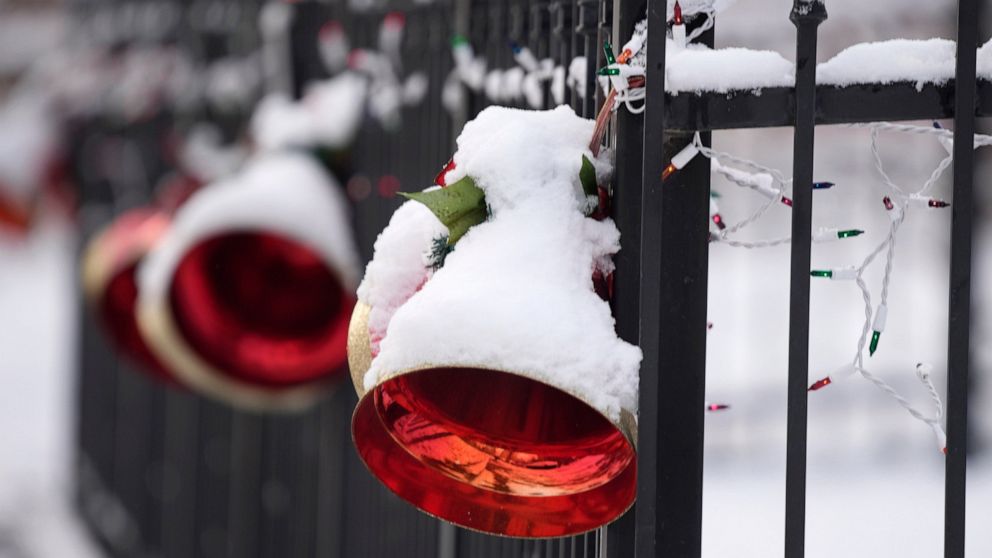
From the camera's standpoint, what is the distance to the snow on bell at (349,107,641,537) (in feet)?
3.79

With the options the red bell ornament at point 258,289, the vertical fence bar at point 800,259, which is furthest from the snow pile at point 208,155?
the vertical fence bar at point 800,259

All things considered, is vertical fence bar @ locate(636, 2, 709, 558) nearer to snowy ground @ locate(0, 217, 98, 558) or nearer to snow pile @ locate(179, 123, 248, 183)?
snow pile @ locate(179, 123, 248, 183)

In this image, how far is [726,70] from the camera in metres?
1.25

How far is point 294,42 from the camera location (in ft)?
11.1

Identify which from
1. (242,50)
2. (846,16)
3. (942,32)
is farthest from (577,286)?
(942,32)

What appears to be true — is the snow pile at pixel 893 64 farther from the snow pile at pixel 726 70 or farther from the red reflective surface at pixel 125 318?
the red reflective surface at pixel 125 318

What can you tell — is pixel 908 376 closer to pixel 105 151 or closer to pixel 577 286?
pixel 105 151

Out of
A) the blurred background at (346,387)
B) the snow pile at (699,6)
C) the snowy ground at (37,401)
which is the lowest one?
the snowy ground at (37,401)

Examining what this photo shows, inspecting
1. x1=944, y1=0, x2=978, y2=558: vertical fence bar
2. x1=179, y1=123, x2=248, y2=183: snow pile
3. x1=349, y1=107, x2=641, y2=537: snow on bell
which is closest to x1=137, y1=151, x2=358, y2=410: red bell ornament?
x1=179, y1=123, x2=248, y2=183: snow pile

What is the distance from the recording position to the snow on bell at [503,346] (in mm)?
1154

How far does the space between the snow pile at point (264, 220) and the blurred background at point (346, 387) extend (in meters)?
0.22

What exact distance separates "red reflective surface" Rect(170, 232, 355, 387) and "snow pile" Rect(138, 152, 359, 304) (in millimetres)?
44

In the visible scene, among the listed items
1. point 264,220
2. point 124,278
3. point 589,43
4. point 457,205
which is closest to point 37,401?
point 124,278

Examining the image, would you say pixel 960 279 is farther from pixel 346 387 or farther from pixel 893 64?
pixel 346 387
